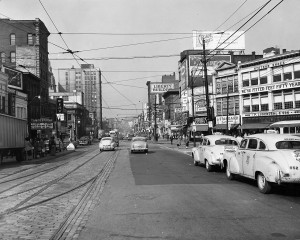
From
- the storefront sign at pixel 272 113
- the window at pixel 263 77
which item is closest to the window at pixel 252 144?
the storefront sign at pixel 272 113

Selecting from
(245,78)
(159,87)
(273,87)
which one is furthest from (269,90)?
(159,87)

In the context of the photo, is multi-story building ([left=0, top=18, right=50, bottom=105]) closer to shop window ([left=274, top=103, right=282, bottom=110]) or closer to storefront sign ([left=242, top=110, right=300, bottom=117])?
storefront sign ([left=242, top=110, right=300, bottom=117])

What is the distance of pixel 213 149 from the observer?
17.4m

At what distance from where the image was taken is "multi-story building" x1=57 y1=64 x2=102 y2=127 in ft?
180

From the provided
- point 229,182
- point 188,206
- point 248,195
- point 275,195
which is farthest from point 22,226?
point 229,182

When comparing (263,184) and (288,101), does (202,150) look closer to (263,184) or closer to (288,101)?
(263,184)

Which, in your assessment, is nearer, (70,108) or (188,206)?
(188,206)

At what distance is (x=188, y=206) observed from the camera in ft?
30.2

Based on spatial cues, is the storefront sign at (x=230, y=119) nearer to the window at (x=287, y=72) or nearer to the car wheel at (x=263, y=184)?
the window at (x=287, y=72)

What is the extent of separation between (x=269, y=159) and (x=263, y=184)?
2.57 ft

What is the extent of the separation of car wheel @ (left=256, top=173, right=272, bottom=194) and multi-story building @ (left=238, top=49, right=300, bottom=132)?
32.4m

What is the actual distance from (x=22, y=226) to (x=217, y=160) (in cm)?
1101

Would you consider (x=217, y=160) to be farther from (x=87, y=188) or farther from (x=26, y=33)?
(x=26, y=33)

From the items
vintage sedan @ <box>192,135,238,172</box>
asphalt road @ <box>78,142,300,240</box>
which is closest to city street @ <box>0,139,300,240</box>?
asphalt road @ <box>78,142,300,240</box>
